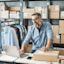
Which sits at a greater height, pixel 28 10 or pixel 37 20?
pixel 28 10

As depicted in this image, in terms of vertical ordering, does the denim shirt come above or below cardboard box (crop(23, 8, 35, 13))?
below

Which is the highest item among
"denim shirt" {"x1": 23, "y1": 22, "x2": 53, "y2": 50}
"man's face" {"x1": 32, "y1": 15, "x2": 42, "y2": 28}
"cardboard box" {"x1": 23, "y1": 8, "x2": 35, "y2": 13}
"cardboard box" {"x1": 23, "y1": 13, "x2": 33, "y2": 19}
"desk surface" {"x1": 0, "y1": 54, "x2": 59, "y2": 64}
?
"cardboard box" {"x1": 23, "y1": 8, "x2": 35, "y2": 13}

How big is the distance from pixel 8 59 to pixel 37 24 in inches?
37.0

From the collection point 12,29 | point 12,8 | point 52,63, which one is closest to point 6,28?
point 12,29

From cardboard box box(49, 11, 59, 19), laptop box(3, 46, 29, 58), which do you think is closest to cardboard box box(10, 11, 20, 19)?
cardboard box box(49, 11, 59, 19)

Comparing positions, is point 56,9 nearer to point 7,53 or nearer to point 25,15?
point 25,15

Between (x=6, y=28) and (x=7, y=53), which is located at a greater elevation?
(x=6, y=28)

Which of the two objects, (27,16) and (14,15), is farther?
(14,15)

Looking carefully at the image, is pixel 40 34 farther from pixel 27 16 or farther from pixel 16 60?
Answer: pixel 27 16

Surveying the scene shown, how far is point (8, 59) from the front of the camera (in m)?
3.17

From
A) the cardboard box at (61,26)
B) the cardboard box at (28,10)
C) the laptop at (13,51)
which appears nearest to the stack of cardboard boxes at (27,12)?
the cardboard box at (28,10)

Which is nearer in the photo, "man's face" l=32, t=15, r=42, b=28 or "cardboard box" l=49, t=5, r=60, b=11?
"man's face" l=32, t=15, r=42, b=28

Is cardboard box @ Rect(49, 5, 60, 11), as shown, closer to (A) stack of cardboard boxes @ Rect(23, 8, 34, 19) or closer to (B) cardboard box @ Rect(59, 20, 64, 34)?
(B) cardboard box @ Rect(59, 20, 64, 34)

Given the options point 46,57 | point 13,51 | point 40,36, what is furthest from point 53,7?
point 46,57
